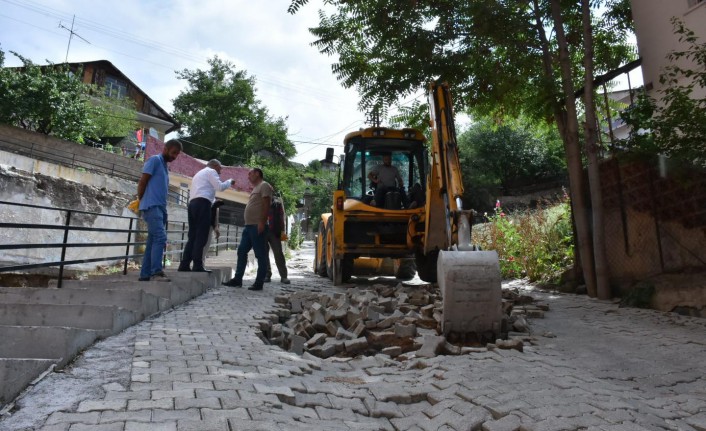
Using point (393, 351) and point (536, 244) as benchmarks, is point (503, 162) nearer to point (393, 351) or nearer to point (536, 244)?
point (536, 244)

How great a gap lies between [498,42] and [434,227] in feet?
11.1

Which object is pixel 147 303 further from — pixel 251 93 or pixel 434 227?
pixel 251 93

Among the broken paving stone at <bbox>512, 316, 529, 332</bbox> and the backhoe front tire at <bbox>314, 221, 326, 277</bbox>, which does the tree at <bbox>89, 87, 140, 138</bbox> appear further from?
the broken paving stone at <bbox>512, 316, 529, 332</bbox>

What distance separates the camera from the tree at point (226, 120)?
40.1m

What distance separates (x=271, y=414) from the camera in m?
2.22

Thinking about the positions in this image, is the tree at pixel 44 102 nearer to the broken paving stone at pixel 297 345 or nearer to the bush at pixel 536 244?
the bush at pixel 536 244

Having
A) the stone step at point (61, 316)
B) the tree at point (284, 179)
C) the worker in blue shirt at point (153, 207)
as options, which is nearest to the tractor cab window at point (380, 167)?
the worker in blue shirt at point (153, 207)

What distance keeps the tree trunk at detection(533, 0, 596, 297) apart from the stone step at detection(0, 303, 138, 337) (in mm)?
6713

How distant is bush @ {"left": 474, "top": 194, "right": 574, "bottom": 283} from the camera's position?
31.0 ft

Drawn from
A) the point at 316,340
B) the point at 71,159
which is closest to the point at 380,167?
the point at 316,340

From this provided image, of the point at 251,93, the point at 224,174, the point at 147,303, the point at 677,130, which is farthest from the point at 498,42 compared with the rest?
the point at 251,93

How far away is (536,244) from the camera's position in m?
9.94

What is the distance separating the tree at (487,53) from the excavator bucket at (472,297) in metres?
3.99

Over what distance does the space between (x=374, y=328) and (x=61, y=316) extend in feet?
8.70
